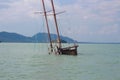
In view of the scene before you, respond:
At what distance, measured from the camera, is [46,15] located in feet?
244

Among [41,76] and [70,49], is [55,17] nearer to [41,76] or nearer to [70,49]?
[70,49]

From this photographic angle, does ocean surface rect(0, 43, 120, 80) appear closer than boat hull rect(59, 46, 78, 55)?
Yes

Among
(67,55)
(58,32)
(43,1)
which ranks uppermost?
(43,1)

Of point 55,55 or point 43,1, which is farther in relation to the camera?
point 43,1

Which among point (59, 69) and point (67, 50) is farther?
point (67, 50)

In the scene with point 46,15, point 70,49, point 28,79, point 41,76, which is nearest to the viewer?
point 28,79

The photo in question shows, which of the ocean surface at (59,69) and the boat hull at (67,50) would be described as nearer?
the ocean surface at (59,69)

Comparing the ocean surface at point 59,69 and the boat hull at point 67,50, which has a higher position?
the ocean surface at point 59,69

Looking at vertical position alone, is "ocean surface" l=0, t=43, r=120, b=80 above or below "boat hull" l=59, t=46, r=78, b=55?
above

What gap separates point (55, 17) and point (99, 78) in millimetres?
38039

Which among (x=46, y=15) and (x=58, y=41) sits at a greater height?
(x=46, y=15)

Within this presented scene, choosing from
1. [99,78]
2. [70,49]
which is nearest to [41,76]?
[99,78]

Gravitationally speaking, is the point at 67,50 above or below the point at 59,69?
below

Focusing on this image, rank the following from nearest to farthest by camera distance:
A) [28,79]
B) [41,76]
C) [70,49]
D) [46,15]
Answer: [28,79] < [41,76] < [70,49] < [46,15]
